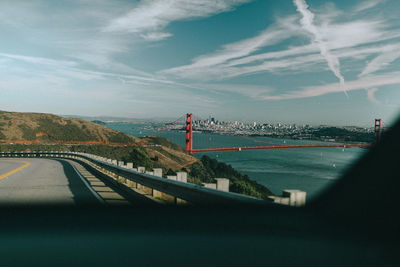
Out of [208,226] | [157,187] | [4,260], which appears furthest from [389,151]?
[4,260]

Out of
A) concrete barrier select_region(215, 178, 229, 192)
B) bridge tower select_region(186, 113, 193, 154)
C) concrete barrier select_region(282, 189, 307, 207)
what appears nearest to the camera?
concrete barrier select_region(282, 189, 307, 207)

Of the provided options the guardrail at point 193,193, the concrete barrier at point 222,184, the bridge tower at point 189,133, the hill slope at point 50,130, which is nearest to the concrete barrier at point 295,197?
the guardrail at point 193,193

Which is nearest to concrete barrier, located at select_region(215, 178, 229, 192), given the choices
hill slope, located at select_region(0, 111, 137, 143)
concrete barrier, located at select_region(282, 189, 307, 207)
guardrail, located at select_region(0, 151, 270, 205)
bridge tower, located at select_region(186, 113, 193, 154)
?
guardrail, located at select_region(0, 151, 270, 205)

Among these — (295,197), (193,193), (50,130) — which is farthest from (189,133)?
(295,197)

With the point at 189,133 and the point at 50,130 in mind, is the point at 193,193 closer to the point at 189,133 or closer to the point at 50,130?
the point at 189,133

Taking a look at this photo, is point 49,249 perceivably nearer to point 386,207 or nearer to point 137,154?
point 386,207

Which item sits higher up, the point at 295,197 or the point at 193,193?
the point at 295,197

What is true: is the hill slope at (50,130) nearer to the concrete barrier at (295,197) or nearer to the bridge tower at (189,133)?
the bridge tower at (189,133)

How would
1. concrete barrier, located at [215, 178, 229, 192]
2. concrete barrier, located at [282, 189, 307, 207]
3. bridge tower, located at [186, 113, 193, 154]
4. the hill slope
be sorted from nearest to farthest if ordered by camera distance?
concrete barrier, located at [282, 189, 307, 207] → concrete barrier, located at [215, 178, 229, 192] → bridge tower, located at [186, 113, 193, 154] → the hill slope

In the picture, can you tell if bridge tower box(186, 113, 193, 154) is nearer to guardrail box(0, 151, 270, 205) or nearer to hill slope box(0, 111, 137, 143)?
hill slope box(0, 111, 137, 143)
